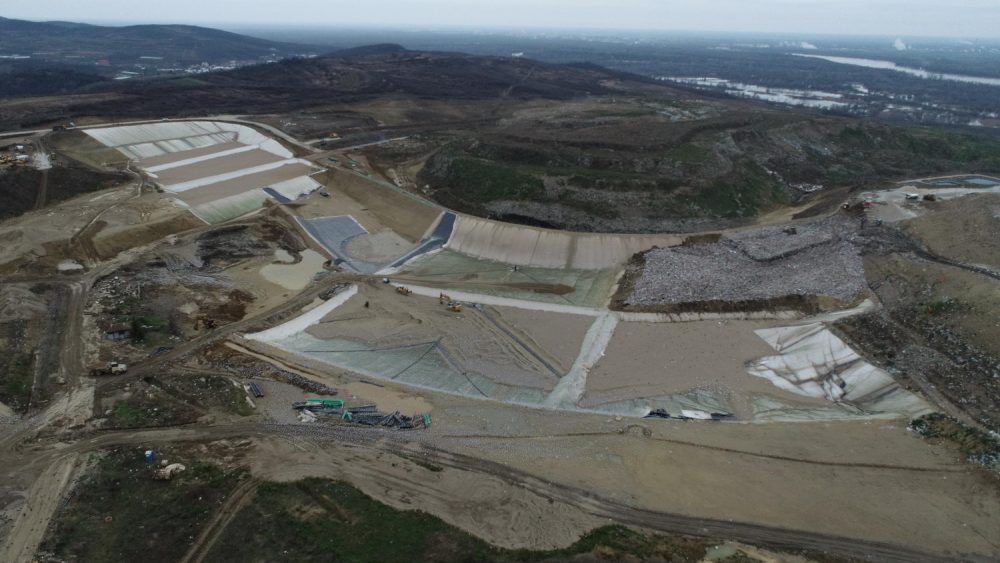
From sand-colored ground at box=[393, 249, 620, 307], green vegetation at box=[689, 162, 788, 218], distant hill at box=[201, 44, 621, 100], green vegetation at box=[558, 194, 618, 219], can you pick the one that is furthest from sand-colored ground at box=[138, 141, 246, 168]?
green vegetation at box=[689, 162, 788, 218]

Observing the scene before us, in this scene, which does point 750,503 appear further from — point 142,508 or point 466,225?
point 466,225

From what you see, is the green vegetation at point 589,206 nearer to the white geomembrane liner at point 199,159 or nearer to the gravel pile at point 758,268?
the gravel pile at point 758,268

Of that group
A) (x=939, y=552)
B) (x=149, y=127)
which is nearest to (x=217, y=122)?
(x=149, y=127)

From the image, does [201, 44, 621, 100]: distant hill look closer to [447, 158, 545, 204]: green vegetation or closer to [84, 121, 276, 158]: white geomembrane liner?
[84, 121, 276, 158]: white geomembrane liner

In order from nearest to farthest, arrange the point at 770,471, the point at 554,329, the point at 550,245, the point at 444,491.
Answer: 1. the point at 444,491
2. the point at 770,471
3. the point at 554,329
4. the point at 550,245

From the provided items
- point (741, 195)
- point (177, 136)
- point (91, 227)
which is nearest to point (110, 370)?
point (91, 227)

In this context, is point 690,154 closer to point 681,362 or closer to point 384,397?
point 681,362
